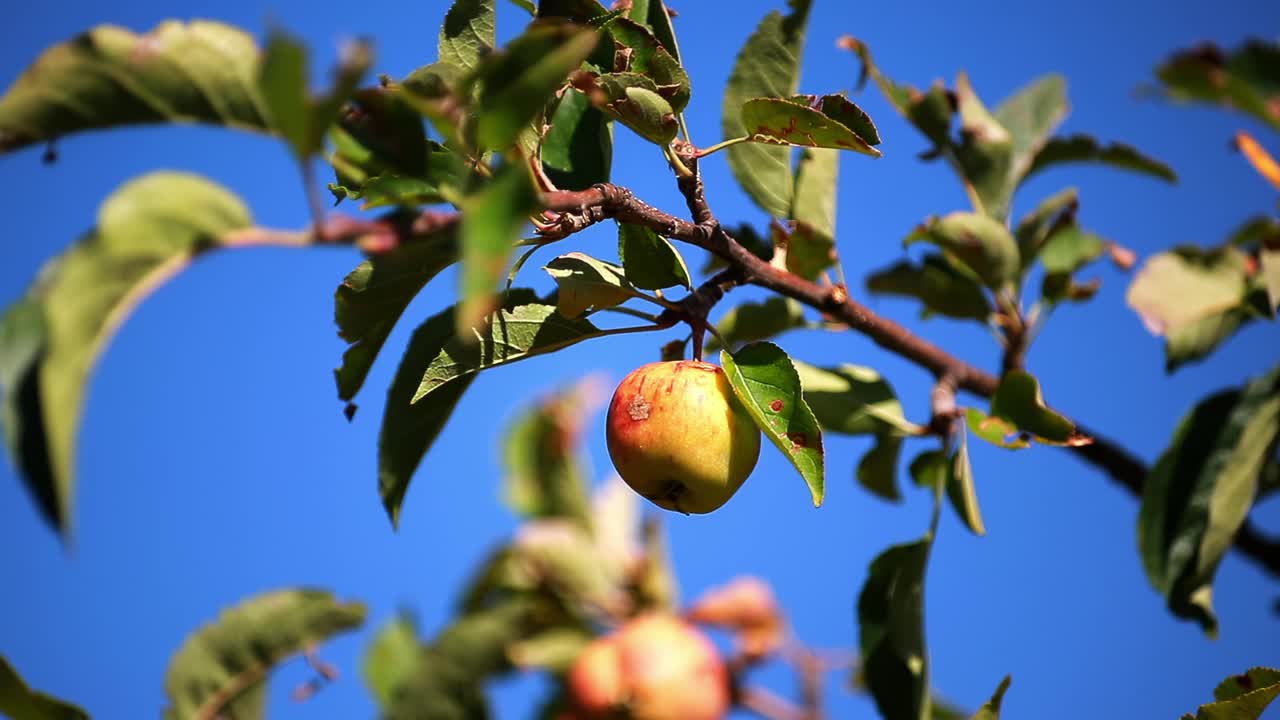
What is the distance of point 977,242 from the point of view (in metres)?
1.84

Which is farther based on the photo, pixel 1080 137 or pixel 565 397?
pixel 565 397

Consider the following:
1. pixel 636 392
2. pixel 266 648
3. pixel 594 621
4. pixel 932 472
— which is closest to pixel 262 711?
pixel 266 648

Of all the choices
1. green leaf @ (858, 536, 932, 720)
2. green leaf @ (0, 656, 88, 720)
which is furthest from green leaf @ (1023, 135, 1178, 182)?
green leaf @ (0, 656, 88, 720)

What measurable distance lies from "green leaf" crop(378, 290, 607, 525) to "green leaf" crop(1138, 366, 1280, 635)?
0.98 meters

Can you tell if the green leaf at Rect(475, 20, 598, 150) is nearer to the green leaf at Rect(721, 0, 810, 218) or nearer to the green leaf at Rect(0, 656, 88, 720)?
the green leaf at Rect(721, 0, 810, 218)

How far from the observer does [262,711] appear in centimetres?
143

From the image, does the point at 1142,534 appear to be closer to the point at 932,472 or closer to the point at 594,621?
the point at 932,472

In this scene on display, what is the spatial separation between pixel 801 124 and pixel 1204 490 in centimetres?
91

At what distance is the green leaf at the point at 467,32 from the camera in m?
1.40

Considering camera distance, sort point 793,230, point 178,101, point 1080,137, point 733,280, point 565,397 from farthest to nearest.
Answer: point 565,397 < point 1080,137 < point 793,230 < point 733,280 < point 178,101

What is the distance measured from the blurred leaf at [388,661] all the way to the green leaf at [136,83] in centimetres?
63

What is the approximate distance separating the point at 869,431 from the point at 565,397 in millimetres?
924

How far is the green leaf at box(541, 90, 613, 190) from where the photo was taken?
4.87ft

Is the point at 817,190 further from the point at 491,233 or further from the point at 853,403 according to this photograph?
the point at 491,233
